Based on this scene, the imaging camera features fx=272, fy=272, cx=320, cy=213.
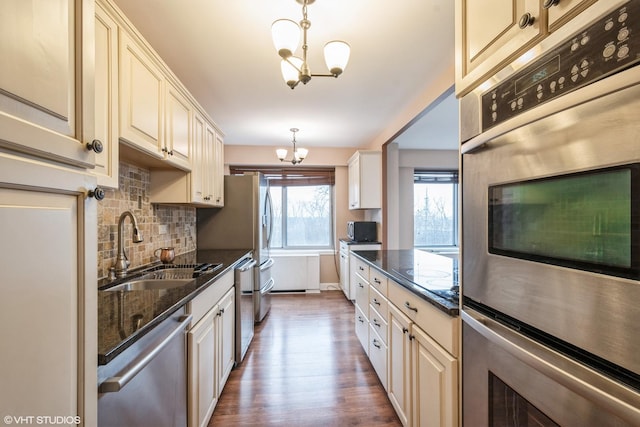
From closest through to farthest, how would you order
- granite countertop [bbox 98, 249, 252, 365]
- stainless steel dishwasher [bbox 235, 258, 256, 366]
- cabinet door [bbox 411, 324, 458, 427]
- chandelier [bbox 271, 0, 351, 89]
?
granite countertop [bbox 98, 249, 252, 365] → cabinet door [bbox 411, 324, 458, 427] → chandelier [bbox 271, 0, 351, 89] → stainless steel dishwasher [bbox 235, 258, 256, 366]

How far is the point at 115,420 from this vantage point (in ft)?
2.59

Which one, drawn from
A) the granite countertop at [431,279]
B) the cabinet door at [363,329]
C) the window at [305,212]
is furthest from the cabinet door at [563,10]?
the window at [305,212]

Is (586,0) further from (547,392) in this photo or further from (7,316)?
(7,316)

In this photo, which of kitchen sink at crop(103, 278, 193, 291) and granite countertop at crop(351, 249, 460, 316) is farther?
kitchen sink at crop(103, 278, 193, 291)

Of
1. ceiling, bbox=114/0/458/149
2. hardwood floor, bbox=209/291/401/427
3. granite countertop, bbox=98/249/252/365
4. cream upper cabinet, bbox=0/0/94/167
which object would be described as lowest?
hardwood floor, bbox=209/291/401/427

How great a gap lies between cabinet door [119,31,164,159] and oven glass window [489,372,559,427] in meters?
1.85

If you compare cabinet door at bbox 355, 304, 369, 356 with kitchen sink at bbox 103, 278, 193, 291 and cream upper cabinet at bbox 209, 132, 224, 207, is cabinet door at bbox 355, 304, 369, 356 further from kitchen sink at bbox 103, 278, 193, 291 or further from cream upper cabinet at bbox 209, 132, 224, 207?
cream upper cabinet at bbox 209, 132, 224, 207

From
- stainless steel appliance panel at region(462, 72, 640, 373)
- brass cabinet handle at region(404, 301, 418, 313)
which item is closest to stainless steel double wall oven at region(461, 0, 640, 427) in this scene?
stainless steel appliance panel at region(462, 72, 640, 373)

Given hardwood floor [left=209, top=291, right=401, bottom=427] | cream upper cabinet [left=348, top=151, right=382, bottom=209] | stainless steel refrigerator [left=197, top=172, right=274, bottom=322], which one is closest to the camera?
hardwood floor [left=209, top=291, right=401, bottom=427]

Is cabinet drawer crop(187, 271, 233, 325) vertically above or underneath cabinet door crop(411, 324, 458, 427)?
above

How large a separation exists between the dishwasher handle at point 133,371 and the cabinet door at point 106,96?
28.9 inches

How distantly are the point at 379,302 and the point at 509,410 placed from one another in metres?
1.18

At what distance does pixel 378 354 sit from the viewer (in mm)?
1976

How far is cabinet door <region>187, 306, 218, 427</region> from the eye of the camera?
136 cm
